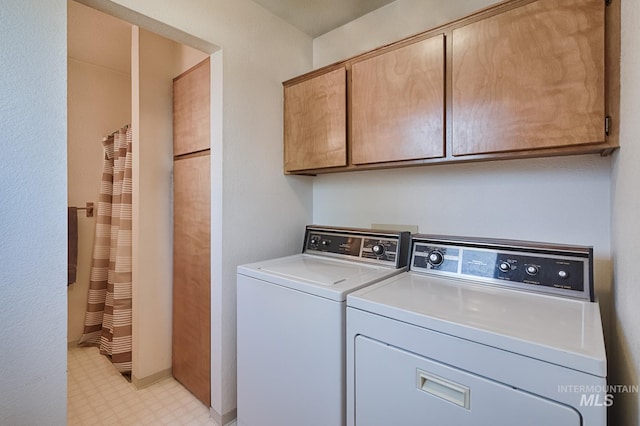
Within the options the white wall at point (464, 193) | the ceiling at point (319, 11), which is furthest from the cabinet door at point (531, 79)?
the ceiling at point (319, 11)

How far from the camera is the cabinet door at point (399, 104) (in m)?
1.35

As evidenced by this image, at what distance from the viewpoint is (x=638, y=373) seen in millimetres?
717

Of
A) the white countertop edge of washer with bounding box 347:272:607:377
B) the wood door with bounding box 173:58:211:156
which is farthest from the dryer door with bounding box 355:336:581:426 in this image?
the wood door with bounding box 173:58:211:156

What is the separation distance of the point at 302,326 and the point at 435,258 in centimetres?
69

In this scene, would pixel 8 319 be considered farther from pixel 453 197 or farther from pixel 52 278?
pixel 453 197

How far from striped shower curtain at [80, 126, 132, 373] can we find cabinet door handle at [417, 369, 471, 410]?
7.08 ft

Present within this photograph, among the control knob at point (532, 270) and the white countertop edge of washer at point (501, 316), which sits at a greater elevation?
the control knob at point (532, 270)

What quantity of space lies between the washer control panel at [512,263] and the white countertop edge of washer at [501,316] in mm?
49

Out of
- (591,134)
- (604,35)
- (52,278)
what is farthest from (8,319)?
(604,35)

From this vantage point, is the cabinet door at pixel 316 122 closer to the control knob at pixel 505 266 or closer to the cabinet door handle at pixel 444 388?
the control knob at pixel 505 266

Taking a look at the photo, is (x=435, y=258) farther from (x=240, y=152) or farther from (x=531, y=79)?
(x=240, y=152)

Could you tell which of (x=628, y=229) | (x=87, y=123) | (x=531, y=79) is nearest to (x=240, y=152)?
(x=531, y=79)

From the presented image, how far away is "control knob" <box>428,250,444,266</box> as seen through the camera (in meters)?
1.40

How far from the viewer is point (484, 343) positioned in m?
0.81
